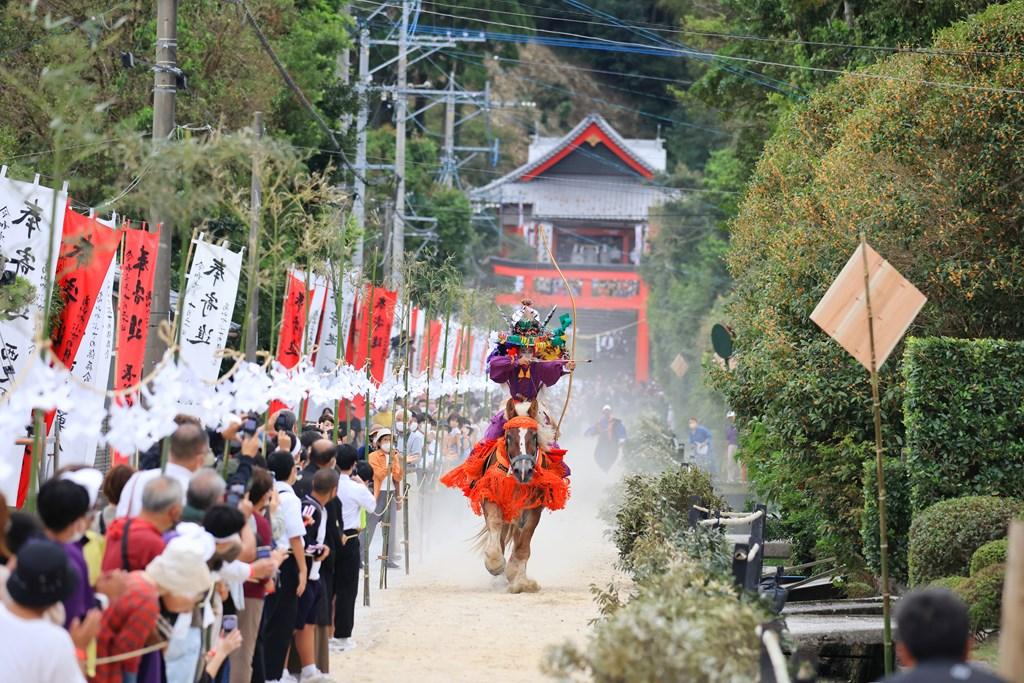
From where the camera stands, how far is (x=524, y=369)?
16797 millimetres

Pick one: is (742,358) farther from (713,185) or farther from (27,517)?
(713,185)

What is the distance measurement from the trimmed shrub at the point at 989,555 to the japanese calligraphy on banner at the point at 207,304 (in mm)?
7167

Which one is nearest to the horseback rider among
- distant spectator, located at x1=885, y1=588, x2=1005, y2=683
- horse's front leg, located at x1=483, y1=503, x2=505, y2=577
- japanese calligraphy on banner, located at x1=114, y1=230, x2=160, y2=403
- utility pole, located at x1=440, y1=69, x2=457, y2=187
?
horse's front leg, located at x1=483, y1=503, x2=505, y2=577

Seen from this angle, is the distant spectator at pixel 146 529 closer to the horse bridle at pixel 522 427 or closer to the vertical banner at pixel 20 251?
the vertical banner at pixel 20 251

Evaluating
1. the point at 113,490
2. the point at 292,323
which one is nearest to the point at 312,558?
the point at 113,490

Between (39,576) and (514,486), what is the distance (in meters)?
11.0

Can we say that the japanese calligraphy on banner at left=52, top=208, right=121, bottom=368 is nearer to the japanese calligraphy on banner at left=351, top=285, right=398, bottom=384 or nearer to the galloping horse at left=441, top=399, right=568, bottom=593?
the galloping horse at left=441, top=399, right=568, bottom=593

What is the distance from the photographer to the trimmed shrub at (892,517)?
1422 centimetres

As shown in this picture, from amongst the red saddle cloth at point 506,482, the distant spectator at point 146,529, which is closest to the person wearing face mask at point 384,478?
the red saddle cloth at point 506,482

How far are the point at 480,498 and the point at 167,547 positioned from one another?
31.9ft

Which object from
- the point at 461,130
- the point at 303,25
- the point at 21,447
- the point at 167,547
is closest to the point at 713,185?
the point at 461,130

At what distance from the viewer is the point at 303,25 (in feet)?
89.5

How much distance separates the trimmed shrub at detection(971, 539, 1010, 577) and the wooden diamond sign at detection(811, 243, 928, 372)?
181 centimetres

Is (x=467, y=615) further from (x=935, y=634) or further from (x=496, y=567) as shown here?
(x=935, y=634)
